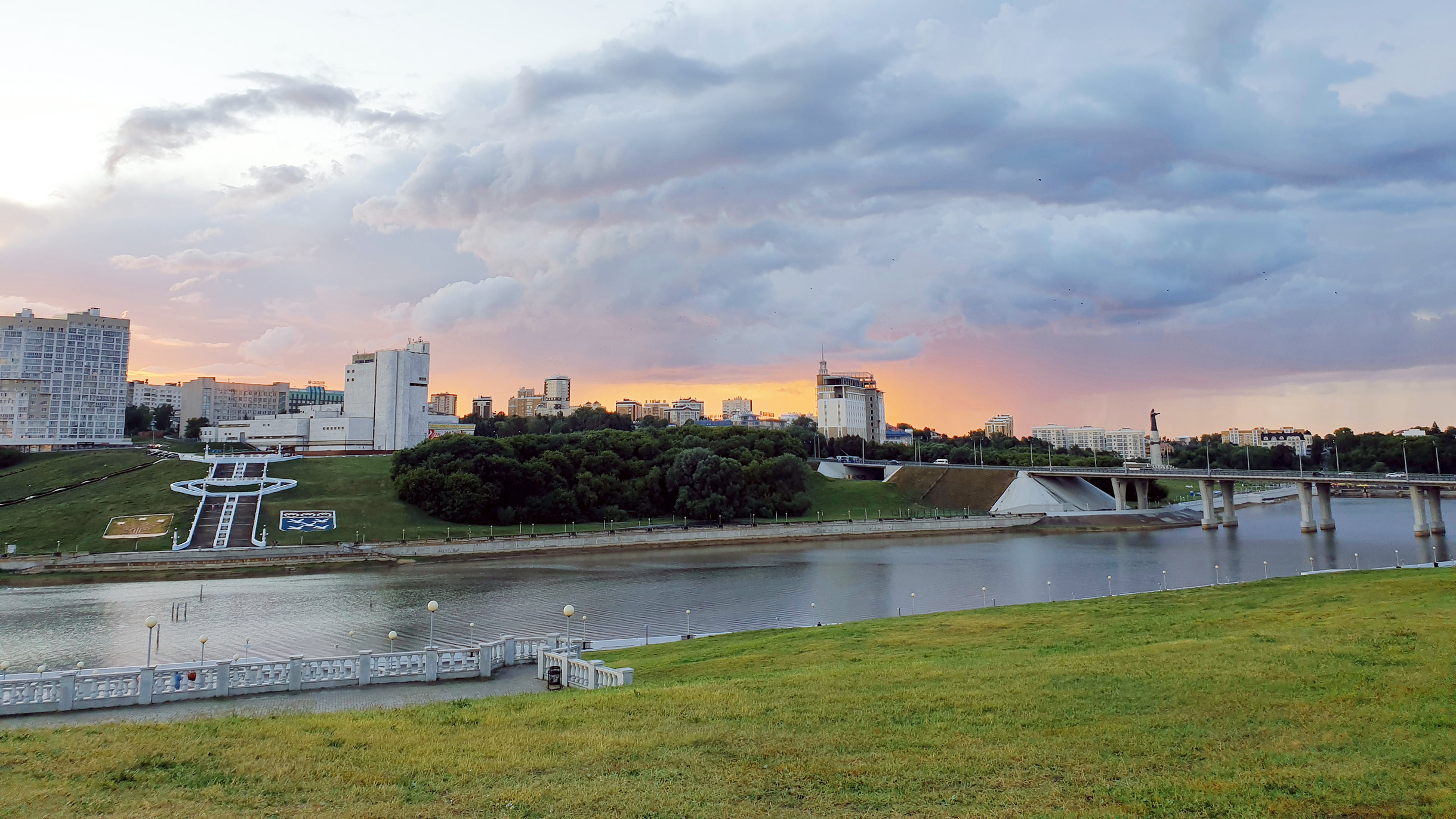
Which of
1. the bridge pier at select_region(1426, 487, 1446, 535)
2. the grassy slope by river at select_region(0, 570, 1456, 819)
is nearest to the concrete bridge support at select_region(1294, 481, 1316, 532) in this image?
the bridge pier at select_region(1426, 487, 1446, 535)

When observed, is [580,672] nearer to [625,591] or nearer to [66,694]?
[66,694]

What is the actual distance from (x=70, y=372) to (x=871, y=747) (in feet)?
513

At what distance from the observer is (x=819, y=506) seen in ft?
335

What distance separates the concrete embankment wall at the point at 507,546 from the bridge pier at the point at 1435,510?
3540 cm

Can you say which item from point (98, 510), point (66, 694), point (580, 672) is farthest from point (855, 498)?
point (66, 694)

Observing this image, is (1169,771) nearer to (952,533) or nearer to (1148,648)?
(1148,648)

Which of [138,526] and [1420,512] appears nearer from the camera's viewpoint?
[138,526]

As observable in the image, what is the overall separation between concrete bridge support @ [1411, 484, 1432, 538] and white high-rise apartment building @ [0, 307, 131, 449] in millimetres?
161291

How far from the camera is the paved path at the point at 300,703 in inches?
641

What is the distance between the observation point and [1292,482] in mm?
91375

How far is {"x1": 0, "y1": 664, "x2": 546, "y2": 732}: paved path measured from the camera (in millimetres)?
16281

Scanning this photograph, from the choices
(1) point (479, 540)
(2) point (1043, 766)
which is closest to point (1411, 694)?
(2) point (1043, 766)

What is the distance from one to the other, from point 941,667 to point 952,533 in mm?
76812

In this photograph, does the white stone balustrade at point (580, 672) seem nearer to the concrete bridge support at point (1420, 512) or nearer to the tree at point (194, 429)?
the concrete bridge support at point (1420, 512)
